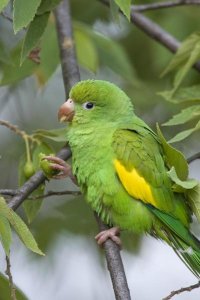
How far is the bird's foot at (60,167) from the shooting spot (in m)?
2.86

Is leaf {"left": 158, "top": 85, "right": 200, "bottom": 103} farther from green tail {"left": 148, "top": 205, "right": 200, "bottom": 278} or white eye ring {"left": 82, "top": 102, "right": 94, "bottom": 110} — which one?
green tail {"left": 148, "top": 205, "right": 200, "bottom": 278}

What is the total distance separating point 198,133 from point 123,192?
5.92 feet

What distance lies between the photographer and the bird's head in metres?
3.18

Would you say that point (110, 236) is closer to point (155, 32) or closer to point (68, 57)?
point (68, 57)

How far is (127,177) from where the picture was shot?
295 centimetres

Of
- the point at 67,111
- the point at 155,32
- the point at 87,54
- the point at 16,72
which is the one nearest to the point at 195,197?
the point at 67,111

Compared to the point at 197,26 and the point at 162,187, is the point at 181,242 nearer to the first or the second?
the point at 162,187

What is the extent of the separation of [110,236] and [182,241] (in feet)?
0.88

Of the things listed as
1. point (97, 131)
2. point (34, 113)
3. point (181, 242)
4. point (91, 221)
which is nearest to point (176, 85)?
point (97, 131)

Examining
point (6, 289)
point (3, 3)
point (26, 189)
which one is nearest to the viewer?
point (3, 3)

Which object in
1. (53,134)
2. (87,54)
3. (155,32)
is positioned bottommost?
(53,134)

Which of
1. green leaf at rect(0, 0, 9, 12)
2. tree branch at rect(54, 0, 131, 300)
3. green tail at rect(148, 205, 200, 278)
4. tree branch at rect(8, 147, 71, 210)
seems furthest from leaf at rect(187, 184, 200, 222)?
green leaf at rect(0, 0, 9, 12)

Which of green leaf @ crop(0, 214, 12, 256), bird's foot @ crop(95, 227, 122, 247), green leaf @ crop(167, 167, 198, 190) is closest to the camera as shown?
green leaf @ crop(0, 214, 12, 256)

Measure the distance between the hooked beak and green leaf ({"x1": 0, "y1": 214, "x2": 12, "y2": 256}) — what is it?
92cm
